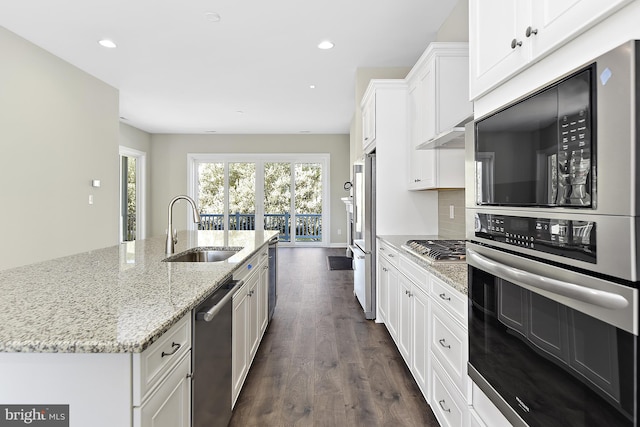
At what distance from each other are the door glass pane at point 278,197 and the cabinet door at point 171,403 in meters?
7.54

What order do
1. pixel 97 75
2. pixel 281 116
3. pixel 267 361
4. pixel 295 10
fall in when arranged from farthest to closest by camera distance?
pixel 281 116 → pixel 97 75 → pixel 295 10 → pixel 267 361

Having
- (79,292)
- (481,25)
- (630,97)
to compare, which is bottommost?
(79,292)

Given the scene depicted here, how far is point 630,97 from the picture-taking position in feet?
2.05

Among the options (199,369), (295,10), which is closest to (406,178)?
(295,10)

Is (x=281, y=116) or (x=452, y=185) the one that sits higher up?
(x=281, y=116)

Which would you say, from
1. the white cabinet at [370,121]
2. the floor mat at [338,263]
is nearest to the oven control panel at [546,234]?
the white cabinet at [370,121]

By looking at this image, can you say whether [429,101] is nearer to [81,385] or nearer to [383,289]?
[383,289]

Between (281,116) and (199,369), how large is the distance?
6.17 m

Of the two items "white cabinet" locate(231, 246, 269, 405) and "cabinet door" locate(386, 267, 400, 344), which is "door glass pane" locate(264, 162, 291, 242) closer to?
"white cabinet" locate(231, 246, 269, 405)

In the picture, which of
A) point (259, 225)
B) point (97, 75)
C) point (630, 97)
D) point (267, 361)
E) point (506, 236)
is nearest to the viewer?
point (630, 97)

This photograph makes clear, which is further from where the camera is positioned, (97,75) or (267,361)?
(97,75)

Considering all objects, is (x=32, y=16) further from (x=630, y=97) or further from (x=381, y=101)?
(x=630, y=97)

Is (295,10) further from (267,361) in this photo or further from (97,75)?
(97,75)

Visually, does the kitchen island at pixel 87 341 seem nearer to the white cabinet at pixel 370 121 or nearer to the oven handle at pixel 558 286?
the oven handle at pixel 558 286
